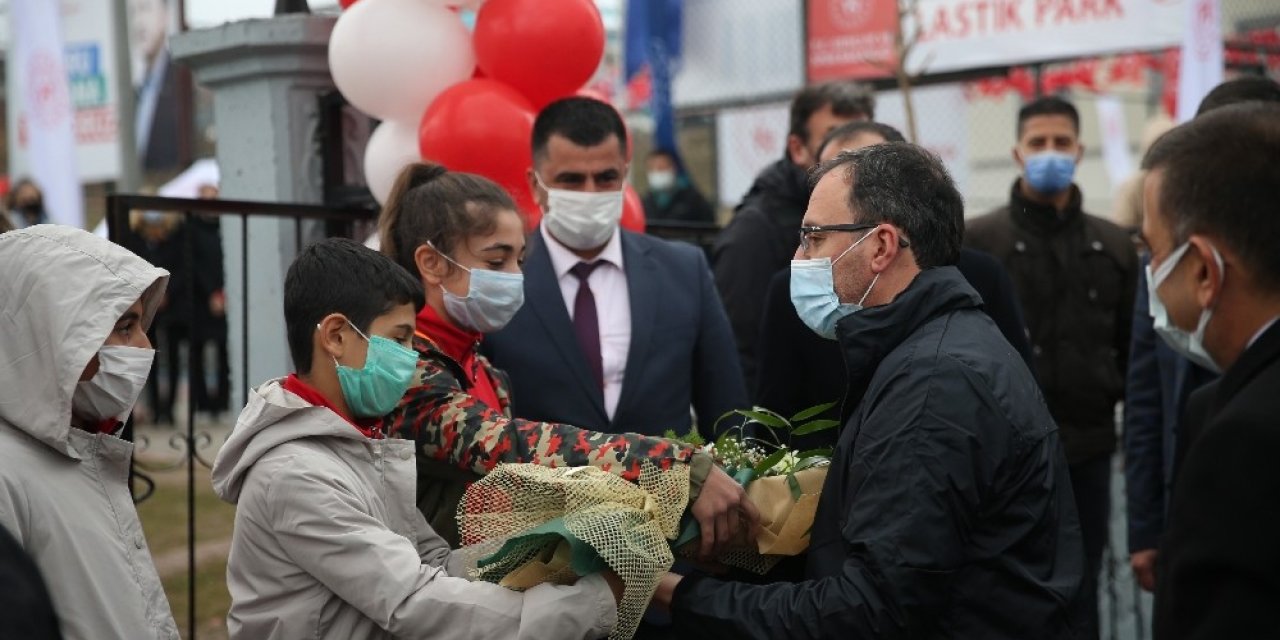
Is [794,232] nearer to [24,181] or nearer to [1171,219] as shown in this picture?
[1171,219]

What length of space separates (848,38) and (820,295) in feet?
29.1

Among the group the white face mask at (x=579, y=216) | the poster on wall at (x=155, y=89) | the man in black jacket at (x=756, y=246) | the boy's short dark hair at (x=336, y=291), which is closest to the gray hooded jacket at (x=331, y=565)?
the boy's short dark hair at (x=336, y=291)

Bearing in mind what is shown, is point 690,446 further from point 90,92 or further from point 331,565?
point 90,92

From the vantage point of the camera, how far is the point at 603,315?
449 cm

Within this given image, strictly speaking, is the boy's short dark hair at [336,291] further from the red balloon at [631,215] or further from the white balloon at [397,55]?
the red balloon at [631,215]

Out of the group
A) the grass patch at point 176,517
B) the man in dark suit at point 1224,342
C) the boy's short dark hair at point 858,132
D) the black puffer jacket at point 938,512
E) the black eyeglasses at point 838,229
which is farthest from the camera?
the grass patch at point 176,517

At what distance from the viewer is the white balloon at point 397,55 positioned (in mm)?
5160

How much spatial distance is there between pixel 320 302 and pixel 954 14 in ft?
29.3

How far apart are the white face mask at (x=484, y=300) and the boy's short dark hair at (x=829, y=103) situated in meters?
2.34

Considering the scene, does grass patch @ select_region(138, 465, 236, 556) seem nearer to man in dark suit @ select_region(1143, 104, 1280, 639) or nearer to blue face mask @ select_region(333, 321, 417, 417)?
blue face mask @ select_region(333, 321, 417, 417)

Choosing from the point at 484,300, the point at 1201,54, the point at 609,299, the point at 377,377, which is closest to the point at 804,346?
the point at 609,299

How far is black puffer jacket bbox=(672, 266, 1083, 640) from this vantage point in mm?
2588

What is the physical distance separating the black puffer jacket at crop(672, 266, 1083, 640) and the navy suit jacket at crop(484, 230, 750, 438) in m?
1.50

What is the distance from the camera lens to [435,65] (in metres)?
5.33
